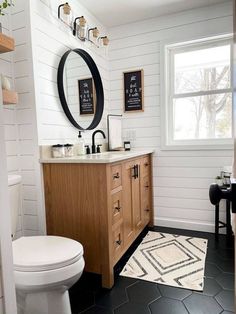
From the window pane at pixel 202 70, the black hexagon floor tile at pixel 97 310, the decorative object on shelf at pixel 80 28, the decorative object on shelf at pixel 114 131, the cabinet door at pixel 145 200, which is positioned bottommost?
the black hexagon floor tile at pixel 97 310

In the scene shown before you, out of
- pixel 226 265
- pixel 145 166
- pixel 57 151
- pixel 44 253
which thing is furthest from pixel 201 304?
pixel 57 151

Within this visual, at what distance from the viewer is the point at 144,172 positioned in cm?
252

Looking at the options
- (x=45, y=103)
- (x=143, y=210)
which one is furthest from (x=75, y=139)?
(x=143, y=210)

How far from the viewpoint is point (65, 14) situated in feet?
6.65

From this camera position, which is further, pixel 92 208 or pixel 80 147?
pixel 80 147

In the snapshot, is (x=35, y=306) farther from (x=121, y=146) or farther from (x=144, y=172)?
(x=121, y=146)

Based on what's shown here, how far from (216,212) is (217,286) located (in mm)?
848

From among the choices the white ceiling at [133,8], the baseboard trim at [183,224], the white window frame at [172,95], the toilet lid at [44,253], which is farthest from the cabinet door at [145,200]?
the white ceiling at [133,8]

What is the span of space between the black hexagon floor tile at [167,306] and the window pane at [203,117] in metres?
1.74

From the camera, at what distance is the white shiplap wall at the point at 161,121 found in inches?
98.7

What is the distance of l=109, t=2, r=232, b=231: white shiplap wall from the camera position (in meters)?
2.51

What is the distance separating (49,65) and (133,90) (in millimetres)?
1153

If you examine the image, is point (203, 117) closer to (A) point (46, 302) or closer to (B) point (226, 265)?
(B) point (226, 265)

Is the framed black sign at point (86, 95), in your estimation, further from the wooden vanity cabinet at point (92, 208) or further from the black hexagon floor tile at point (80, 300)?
the black hexagon floor tile at point (80, 300)
